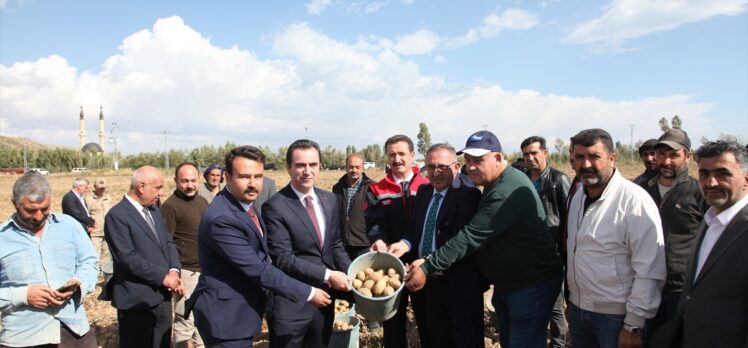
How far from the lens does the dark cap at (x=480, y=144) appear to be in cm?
335

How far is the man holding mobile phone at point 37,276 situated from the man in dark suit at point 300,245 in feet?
5.18

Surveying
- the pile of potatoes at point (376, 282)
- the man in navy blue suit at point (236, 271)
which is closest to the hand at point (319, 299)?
the man in navy blue suit at point (236, 271)

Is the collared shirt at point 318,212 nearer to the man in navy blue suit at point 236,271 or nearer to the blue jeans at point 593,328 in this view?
the man in navy blue suit at point 236,271

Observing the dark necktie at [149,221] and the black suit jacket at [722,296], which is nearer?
the black suit jacket at [722,296]

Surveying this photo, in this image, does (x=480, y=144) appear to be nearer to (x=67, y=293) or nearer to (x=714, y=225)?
(x=714, y=225)

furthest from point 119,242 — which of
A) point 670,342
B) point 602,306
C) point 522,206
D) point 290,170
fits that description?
point 670,342

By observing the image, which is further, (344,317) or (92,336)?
(344,317)

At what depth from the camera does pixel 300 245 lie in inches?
134

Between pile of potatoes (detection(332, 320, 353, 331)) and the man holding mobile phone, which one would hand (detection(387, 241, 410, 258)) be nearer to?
pile of potatoes (detection(332, 320, 353, 331))

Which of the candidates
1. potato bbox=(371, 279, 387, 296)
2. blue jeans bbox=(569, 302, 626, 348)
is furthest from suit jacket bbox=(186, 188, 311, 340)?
blue jeans bbox=(569, 302, 626, 348)

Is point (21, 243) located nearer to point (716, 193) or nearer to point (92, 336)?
point (92, 336)

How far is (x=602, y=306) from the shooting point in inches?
113

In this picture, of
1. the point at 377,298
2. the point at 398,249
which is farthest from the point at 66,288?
the point at 398,249

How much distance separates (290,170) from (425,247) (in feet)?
4.55
